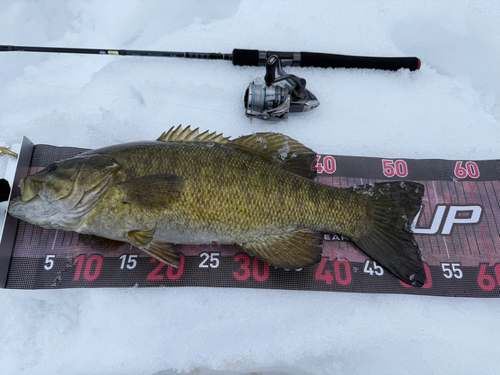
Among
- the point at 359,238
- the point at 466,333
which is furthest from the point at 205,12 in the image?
the point at 466,333

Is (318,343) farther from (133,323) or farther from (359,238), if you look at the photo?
(133,323)

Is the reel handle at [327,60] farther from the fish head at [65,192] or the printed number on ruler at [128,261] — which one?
the printed number on ruler at [128,261]

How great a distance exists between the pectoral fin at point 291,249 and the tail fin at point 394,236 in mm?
309

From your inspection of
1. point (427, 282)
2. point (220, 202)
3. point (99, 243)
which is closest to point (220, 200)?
point (220, 202)

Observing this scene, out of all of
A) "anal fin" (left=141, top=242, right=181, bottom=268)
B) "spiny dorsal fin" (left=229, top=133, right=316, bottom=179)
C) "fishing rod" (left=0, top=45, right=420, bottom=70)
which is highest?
"fishing rod" (left=0, top=45, right=420, bottom=70)

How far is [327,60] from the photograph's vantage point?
8.11 ft

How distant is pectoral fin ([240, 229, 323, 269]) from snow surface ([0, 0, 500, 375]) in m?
0.35

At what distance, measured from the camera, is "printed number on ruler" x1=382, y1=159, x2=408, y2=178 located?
2283 millimetres

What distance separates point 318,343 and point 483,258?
4.12 ft

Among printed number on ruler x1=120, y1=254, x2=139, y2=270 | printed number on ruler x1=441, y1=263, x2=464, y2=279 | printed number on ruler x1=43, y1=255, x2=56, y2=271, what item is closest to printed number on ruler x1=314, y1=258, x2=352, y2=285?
printed number on ruler x1=441, y1=263, x2=464, y2=279

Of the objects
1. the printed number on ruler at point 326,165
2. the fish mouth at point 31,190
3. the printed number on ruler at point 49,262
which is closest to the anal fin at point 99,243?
the printed number on ruler at point 49,262

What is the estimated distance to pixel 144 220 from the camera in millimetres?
1691

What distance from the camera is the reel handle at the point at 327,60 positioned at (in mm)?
2391

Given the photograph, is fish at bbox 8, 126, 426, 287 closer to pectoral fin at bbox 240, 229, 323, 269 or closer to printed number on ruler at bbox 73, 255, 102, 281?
pectoral fin at bbox 240, 229, 323, 269
